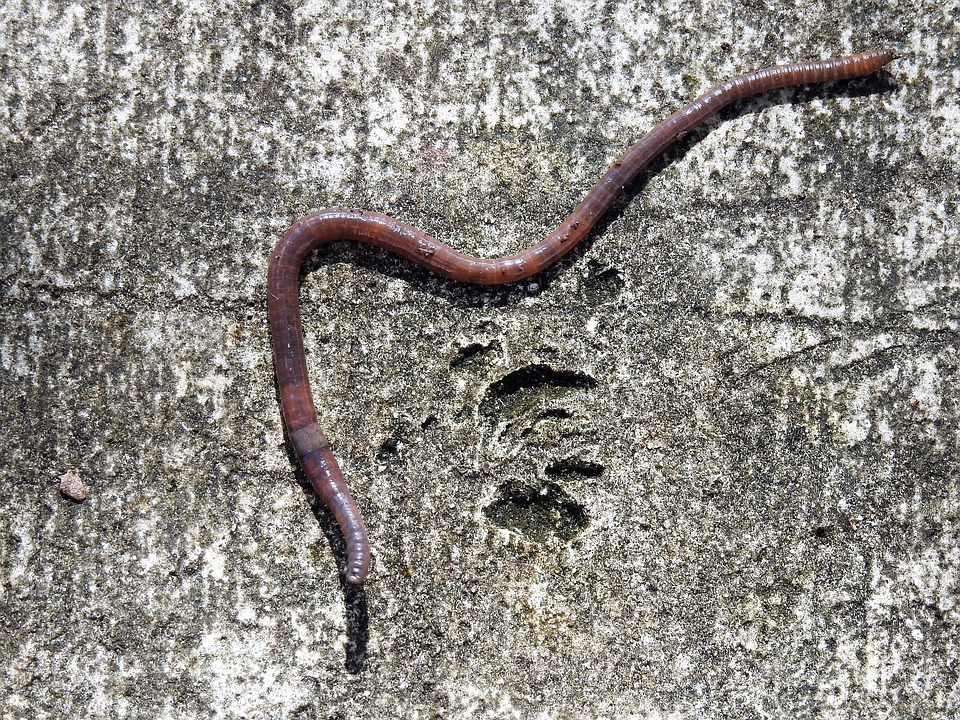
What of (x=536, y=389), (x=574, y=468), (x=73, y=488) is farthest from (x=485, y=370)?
(x=73, y=488)

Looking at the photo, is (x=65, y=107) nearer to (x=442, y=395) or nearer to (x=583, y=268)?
(x=442, y=395)

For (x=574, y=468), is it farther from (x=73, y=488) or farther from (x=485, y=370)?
(x=73, y=488)

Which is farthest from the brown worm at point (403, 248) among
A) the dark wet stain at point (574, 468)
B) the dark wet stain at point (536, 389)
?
the dark wet stain at point (574, 468)

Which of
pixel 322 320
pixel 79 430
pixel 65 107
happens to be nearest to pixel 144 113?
pixel 65 107

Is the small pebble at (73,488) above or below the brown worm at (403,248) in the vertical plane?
below

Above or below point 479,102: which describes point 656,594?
below

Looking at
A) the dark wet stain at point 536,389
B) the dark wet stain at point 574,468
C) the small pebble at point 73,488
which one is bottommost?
the small pebble at point 73,488

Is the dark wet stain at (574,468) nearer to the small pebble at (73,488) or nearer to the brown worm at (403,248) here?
the brown worm at (403,248)
